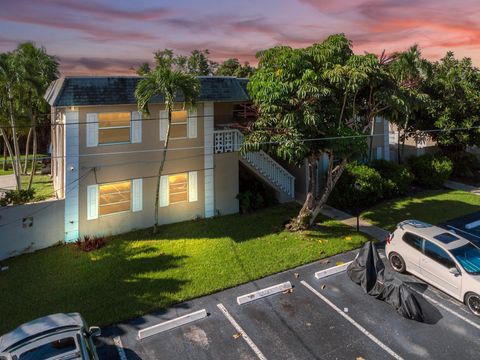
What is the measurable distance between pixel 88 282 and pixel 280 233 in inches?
321

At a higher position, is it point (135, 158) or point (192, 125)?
point (192, 125)

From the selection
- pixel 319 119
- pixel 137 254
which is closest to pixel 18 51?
pixel 137 254

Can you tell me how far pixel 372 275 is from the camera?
37.3 ft

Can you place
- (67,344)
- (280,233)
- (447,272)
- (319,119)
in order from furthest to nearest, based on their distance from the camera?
(280,233) < (319,119) < (447,272) < (67,344)

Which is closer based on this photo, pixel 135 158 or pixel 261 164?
pixel 135 158

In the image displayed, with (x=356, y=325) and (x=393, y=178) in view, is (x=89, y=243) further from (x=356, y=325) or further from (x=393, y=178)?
(x=393, y=178)

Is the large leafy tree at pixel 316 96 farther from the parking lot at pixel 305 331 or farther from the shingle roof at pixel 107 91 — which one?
the parking lot at pixel 305 331

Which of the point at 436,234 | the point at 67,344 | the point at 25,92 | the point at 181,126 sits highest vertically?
the point at 25,92

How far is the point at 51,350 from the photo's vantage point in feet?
24.8

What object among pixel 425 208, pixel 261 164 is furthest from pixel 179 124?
pixel 425 208

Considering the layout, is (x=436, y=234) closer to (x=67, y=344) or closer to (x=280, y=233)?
(x=280, y=233)

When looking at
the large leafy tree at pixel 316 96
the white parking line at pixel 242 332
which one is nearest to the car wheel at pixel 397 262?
the large leafy tree at pixel 316 96

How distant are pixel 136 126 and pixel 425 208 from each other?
52.9 ft

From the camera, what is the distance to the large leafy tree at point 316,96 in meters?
13.8
